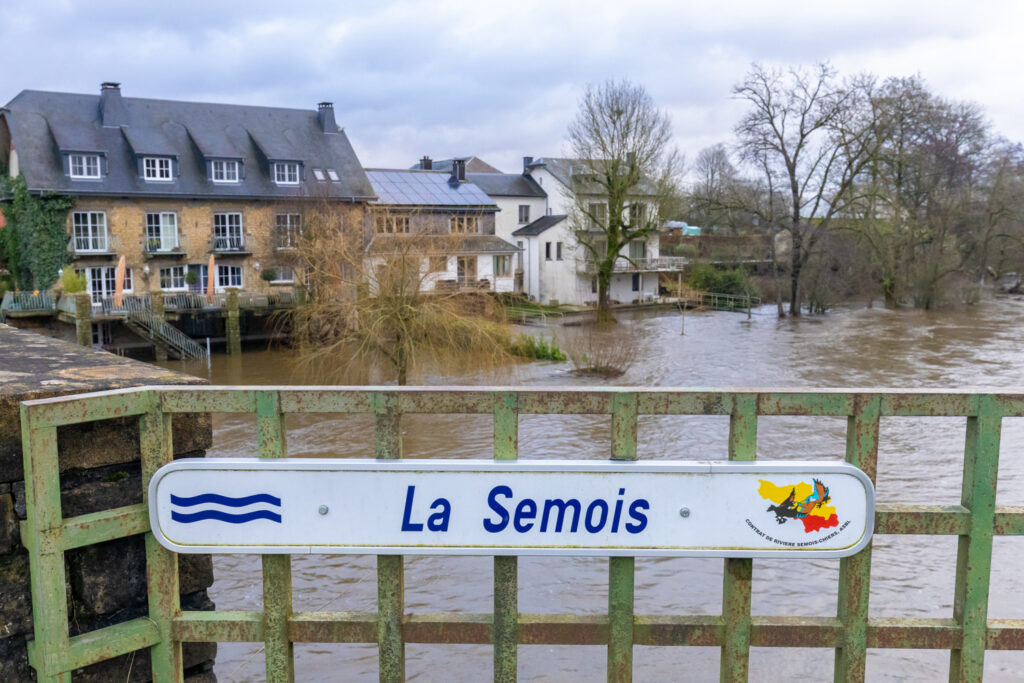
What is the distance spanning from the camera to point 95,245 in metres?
33.9

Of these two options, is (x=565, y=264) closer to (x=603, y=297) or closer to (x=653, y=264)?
(x=653, y=264)

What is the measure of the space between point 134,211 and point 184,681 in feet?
114

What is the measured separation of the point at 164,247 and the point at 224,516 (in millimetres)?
35033

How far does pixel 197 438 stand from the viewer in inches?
131

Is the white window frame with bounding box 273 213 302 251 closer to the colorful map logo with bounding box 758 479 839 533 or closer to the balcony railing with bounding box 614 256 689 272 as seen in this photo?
the balcony railing with bounding box 614 256 689 272

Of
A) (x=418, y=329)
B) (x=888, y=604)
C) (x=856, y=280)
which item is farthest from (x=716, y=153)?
(x=888, y=604)

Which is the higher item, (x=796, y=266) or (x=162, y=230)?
(x=162, y=230)

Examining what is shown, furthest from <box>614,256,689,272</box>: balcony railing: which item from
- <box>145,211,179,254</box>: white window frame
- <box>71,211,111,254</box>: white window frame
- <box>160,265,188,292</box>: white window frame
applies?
<box>71,211,111,254</box>: white window frame

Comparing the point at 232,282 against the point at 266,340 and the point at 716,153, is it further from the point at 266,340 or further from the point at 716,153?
the point at 716,153

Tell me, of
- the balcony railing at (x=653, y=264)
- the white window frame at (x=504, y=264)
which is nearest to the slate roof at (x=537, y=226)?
the white window frame at (x=504, y=264)

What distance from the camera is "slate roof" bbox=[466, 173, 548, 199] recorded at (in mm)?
51375

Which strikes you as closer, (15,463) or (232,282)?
(15,463)

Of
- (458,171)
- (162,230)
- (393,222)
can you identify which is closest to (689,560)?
(393,222)

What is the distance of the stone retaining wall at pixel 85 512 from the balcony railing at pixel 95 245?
33.4 m
